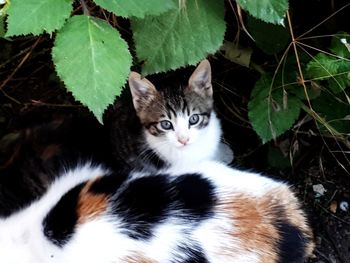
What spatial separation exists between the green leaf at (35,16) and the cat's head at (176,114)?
515 millimetres

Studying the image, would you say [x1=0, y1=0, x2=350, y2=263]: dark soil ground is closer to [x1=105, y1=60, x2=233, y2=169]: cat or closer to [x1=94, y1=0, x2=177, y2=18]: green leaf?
[x1=105, y1=60, x2=233, y2=169]: cat

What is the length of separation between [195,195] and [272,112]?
0.38 meters

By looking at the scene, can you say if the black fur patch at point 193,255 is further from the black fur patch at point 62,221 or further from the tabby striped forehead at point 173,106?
the tabby striped forehead at point 173,106

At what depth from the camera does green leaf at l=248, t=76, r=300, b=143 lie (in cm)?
162

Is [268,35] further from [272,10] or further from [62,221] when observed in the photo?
[62,221]

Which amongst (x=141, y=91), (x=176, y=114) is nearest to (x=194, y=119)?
(x=176, y=114)

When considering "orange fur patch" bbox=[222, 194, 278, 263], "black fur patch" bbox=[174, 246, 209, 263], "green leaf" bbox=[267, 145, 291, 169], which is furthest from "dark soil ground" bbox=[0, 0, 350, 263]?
"black fur patch" bbox=[174, 246, 209, 263]

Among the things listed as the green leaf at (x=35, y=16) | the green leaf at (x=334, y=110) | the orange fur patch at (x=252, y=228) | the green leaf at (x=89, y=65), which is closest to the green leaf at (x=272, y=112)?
the green leaf at (x=334, y=110)

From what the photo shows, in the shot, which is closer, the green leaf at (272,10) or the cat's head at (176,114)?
the green leaf at (272,10)

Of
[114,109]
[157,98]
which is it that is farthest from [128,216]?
[114,109]

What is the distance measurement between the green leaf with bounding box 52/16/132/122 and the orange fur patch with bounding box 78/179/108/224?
0.23 meters

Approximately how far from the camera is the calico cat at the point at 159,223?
1.28m

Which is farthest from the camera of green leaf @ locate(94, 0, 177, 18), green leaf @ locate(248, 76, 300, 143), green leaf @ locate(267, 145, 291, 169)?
green leaf @ locate(267, 145, 291, 169)

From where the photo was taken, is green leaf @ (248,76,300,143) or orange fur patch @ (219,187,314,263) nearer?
orange fur patch @ (219,187,314,263)
